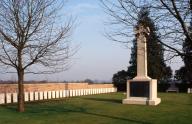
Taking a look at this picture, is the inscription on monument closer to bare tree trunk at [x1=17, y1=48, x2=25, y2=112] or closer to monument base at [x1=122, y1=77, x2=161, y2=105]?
monument base at [x1=122, y1=77, x2=161, y2=105]

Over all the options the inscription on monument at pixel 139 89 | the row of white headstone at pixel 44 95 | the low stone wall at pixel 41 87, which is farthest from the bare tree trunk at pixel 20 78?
the inscription on monument at pixel 139 89

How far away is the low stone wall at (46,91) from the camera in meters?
20.6

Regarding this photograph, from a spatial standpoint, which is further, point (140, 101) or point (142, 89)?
point (142, 89)

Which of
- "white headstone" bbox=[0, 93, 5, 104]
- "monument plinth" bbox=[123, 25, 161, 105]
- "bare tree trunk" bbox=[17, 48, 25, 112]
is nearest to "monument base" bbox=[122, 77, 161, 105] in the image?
"monument plinth" bbox=[123, 25, 161, 105]

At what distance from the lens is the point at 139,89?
21766 millimetres

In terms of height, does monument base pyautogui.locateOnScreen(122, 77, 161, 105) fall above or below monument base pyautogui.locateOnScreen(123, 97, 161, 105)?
above

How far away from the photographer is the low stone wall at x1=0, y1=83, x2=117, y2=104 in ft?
67.7

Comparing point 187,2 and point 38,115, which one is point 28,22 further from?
point 187,2

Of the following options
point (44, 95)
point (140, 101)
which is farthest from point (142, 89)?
point (44, 95)

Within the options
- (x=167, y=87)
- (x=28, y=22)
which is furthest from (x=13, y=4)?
(x=167, y=87)

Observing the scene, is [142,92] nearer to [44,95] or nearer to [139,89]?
[139,89]

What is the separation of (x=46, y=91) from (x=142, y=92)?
6.82 m

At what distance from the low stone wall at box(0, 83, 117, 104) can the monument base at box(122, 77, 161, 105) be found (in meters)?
5.39

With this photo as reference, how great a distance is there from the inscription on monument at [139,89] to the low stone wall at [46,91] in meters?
5.65
